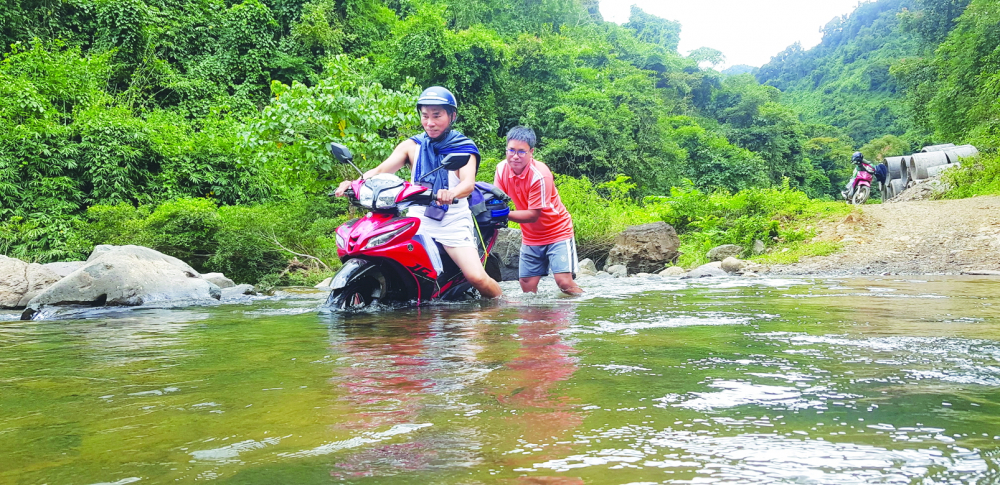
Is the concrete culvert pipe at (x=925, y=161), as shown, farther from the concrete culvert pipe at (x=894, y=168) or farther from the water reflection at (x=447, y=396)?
the water reflection at (x=447, y=396)

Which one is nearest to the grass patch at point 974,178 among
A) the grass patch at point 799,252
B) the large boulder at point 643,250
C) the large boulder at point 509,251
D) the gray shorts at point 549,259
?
the grass patch at point 799,252

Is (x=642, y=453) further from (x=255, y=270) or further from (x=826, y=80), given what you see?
(x=826, y=80)

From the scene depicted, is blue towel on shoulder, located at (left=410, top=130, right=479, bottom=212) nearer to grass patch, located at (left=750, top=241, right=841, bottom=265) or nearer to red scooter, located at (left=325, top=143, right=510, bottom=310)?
red scooter, located at (left=325, top=143, right=510, bottom=310)

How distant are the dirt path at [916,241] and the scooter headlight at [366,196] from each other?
21.3ft

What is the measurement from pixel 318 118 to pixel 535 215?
7667mm

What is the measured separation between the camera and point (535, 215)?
19.8ft

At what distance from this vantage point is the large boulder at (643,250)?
1233 centimetres

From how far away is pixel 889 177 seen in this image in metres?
23.7

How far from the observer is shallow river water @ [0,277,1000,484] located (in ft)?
4.21

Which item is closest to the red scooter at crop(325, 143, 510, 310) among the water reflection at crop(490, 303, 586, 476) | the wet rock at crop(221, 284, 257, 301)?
the water reflection at crop(490, 303, 586, 476)

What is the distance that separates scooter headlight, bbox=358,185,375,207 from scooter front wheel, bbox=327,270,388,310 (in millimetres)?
536

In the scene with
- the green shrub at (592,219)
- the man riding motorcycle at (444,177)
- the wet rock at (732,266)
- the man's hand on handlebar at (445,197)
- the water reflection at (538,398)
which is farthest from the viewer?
the green shrub at (592,219)

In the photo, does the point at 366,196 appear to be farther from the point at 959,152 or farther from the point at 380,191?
the point at 959,152

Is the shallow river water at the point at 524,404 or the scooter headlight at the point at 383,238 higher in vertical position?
the scooter headlight at the point at 383,238
